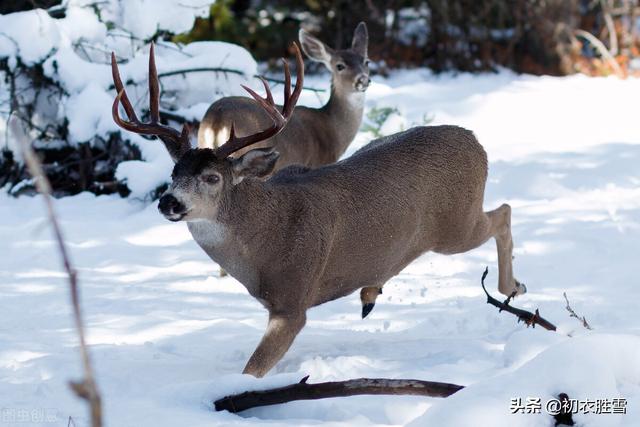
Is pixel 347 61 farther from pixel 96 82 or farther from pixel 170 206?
pixel 170 206

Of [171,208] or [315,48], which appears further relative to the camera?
[315,48]

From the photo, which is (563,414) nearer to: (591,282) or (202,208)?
(202,208)

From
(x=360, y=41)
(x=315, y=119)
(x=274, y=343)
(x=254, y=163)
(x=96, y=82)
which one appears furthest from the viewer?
(x=360, y=41)

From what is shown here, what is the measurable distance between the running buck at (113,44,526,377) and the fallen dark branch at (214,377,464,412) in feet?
2.88

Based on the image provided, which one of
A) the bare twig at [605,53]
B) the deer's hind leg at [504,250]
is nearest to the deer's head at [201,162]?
the deer's hind leg at [504,250]

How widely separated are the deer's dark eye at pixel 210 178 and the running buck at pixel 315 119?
95.2 inches

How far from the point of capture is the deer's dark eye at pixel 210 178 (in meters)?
4.44

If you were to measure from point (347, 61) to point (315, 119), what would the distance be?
0.86m

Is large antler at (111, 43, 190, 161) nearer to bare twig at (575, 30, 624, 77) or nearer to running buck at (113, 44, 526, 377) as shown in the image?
running buck at (113, 44, 526, 377)

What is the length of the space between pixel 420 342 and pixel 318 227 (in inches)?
30.3

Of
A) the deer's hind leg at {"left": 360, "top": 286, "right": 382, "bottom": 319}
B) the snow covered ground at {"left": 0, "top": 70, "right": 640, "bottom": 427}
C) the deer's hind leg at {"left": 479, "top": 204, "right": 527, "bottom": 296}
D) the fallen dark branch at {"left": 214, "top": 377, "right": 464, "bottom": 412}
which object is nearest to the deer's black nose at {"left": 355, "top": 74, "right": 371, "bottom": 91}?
the snow covered ground at {"left": 0, "top": 70, "right": 640, "bottom": 427}

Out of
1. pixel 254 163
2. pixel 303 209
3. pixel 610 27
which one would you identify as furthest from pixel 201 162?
pixel 610 27

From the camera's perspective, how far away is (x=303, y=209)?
15.3ft

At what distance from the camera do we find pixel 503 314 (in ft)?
18.0
